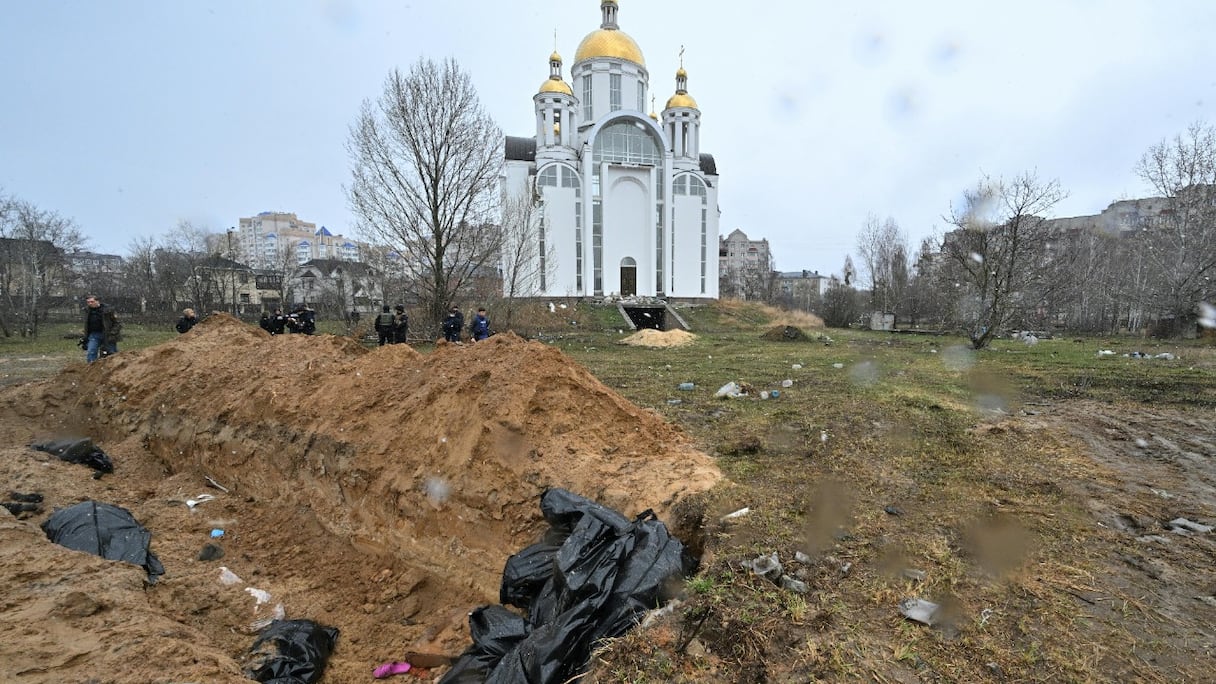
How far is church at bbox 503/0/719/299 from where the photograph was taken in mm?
33562

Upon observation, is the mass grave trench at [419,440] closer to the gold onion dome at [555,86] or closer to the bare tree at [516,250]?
the bare tree at [516,250]

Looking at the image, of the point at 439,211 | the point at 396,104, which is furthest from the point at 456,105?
the point at 439,211

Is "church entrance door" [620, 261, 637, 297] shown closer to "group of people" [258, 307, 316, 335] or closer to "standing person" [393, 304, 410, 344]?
"standing person" [393, 304, 410, 344]

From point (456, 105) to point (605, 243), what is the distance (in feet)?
61.9

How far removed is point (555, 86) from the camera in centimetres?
3422

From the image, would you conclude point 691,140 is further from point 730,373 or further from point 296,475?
point 296,475

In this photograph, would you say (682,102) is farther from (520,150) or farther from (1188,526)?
(1188,526)

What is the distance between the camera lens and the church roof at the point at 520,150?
3497cm

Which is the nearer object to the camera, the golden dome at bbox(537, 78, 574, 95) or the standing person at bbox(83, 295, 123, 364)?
the standing person at bbox(83, 295, 123, 364)

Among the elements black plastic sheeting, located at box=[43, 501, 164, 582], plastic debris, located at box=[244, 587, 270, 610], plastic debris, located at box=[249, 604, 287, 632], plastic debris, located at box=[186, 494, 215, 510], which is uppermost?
black plastic sheeting, located at box=[43, 501, 164, 582]

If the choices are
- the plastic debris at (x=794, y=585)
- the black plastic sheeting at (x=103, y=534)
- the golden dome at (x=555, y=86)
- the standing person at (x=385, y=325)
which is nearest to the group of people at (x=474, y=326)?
the standing person at (x=385, y=325)

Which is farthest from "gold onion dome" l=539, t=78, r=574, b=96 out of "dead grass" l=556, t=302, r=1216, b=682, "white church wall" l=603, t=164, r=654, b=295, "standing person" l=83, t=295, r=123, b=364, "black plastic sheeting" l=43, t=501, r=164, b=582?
"black plastic sheeting" l=43, t=501, r=164, b=582

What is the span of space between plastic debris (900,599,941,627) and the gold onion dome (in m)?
36.7

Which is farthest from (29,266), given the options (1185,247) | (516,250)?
(1185,247)
